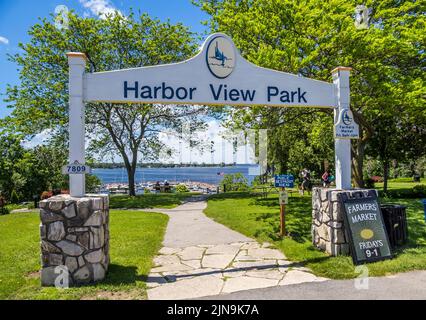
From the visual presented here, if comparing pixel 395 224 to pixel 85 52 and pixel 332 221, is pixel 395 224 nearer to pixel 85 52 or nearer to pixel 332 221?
pixel 332 221

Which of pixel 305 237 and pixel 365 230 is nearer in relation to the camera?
pixel 365 230

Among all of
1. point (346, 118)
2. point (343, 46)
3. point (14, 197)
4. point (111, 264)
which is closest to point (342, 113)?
point (346, 118)

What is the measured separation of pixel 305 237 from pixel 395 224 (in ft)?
6.90

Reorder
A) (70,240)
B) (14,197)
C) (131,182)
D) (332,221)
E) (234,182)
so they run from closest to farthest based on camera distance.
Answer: (70,240) < (332,221) < (14,197) < (131,182) < (234,182)

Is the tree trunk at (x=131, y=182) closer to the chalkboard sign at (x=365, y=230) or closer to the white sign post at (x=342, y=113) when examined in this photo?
the white sign post at (x=342, y=113)

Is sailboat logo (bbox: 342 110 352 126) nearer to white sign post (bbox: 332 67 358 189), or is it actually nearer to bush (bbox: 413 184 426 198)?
white sign post (bbox: 332 67 358 189)

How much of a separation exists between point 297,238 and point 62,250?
18.3ft

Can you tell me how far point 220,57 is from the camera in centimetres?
678

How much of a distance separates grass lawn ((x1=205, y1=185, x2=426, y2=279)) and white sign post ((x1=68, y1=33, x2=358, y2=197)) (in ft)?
5.79

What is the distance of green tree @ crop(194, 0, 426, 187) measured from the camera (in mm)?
9930

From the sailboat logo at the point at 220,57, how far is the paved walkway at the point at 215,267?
3768mm
